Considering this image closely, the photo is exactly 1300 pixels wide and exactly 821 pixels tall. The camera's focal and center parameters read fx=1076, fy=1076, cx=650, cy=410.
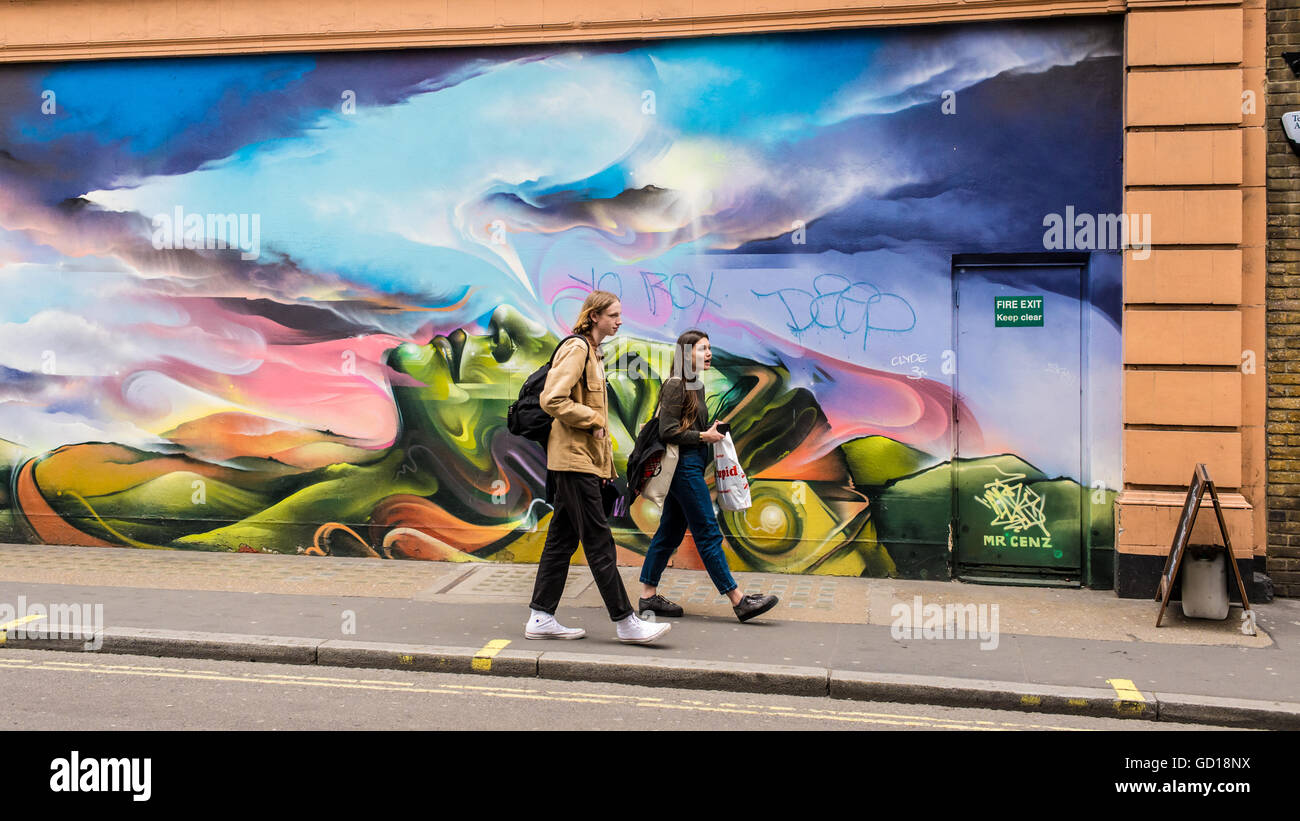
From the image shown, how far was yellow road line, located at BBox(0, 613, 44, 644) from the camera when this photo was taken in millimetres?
6625

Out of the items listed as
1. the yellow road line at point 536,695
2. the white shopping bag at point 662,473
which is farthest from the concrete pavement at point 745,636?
the white shopping bag at point 662,473

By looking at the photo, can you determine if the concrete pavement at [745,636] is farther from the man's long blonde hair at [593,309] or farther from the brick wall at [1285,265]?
the man's long blonde hair at [593,309]

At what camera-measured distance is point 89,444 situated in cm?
957

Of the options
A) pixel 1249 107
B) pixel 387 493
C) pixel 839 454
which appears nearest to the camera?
pixel 1249 107

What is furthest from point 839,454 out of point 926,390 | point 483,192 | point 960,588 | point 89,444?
A: point 89,444

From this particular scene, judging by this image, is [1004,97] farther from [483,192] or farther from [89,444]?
[89,444]

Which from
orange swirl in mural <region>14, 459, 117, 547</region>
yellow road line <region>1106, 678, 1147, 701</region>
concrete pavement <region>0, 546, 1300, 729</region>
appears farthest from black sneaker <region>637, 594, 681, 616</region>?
orange swirl in mural <region>14, 459, 117, 547</region>

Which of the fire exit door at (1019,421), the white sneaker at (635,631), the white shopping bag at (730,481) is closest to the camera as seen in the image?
the white sneaker at (635,631)

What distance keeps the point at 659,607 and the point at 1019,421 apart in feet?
10.5

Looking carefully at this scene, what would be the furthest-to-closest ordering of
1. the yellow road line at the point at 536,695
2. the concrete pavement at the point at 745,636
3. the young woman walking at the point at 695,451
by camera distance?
1. the young woman walking at the point at 695,451
2. the concrete pavement at the point at 745,636
3. the yellow road line at the point at 536,695

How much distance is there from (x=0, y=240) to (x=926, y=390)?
822 cm

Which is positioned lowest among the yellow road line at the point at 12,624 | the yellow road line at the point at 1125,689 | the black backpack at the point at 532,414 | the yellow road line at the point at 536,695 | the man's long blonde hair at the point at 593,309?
the yellow road line at the point at 536,695

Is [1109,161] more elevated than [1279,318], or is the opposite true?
[1109,161]

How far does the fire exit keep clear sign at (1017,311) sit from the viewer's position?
820cm
